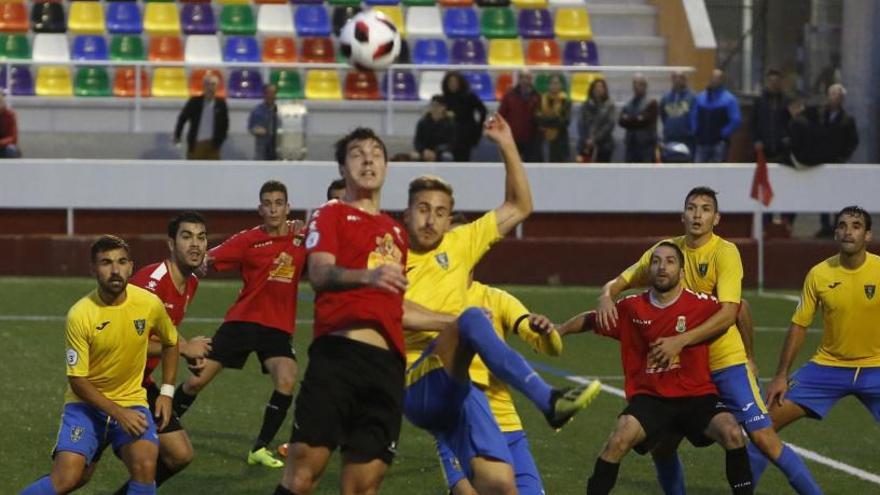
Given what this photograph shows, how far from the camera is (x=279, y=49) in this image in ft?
91.5

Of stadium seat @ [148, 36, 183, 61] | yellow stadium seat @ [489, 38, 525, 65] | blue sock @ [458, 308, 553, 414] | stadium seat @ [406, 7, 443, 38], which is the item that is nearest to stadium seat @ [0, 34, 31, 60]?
stadium seat @ [148, 36, 183, 61]

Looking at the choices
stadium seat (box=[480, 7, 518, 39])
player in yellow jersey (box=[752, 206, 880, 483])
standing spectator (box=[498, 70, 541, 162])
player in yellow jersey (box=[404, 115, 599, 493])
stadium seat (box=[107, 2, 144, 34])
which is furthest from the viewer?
stadium seat (box=[480, 7, 518, 39])

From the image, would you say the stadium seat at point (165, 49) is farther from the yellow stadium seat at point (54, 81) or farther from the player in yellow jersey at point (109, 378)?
A: the player in yellow jersey at point (109, 378)

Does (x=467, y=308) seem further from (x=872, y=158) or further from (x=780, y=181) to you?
(x=872, y=158)

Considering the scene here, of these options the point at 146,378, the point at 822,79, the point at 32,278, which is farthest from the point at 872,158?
the point at 146,378

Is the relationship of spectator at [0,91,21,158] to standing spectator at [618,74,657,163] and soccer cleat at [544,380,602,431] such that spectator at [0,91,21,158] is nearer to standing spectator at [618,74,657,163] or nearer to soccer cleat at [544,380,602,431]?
standing spectator at [618,74,657,163]

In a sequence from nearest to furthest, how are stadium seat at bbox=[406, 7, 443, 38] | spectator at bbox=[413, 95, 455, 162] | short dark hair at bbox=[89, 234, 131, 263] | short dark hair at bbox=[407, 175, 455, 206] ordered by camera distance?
1. short dark hair at bbox=[407, 175, 455, 206]
2. short dark hair at bbox=[89, 234, 131, 263]
3. spectator at bbox=[413, 95, 455, 162]
4. stadium seat at bbox=[406, 7, 443, 38]

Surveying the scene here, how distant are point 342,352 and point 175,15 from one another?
20.6 metres

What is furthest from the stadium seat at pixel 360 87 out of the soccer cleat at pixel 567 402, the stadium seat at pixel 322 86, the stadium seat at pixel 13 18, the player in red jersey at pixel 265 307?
the soccer cleat at pixel 567 402

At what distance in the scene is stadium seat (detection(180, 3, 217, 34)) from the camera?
92.0 ft

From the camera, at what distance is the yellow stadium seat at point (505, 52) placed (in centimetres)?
2817

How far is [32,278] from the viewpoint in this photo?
2298 centimetres

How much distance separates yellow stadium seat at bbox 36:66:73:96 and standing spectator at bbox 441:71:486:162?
5942mm

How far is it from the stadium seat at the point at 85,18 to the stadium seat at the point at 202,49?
1350 millimetres
